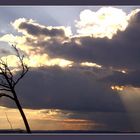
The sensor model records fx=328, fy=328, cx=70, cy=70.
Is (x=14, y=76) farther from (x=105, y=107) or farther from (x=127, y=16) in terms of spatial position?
(x=127, y=16)

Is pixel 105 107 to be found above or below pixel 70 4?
below

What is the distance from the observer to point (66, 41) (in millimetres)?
2410

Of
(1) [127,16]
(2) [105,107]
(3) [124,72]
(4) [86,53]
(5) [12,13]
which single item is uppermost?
(5) [12,13]

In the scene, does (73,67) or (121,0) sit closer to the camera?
(121,0)

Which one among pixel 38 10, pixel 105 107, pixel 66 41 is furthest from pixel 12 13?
pixel 105 107

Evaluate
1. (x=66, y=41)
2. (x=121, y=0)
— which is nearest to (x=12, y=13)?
(x=66, y=41)

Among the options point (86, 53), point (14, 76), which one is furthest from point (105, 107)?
point (14, 76)

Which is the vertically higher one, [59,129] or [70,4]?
[70,4]

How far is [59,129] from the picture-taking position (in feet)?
7.70

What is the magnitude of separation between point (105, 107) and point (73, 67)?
0.37 m
